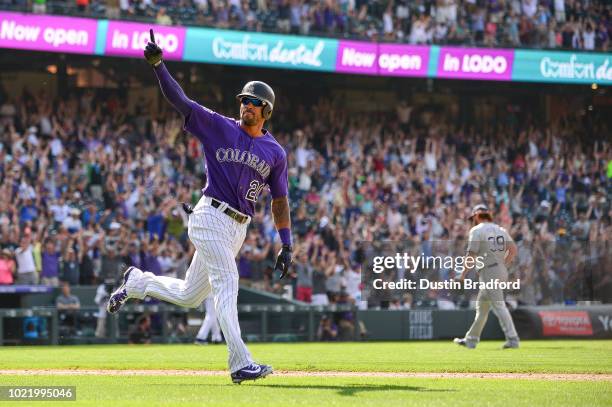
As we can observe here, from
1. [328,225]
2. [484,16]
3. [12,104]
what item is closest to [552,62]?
[484,16]

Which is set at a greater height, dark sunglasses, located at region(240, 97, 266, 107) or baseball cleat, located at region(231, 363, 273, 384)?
dark sunglasses, located at region(240, 97, 266, 107)

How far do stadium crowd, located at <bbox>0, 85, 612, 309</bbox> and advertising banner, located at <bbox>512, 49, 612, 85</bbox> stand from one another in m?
2.00

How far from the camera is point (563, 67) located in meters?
31.3

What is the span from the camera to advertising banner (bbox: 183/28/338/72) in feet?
85.7

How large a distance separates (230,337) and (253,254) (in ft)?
45.2

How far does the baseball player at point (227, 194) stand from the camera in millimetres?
8547

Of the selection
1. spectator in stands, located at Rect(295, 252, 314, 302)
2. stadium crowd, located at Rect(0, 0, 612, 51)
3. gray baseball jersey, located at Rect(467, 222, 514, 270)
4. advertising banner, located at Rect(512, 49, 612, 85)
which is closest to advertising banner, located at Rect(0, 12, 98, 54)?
stadium crowd, located at Rect(0, 0, 612, 51)

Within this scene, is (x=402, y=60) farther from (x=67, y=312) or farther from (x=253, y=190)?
(x=253, y=190)

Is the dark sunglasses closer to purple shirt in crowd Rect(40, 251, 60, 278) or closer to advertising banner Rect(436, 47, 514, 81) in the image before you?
purple shirt in crowd Rect(40, 251, 60, 278)

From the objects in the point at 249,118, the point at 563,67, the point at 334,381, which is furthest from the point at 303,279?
the point at 249,118

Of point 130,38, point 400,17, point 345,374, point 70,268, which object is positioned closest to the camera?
point 345,374

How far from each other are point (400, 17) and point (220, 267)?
73.4 ft

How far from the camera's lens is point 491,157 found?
30797 millimetres

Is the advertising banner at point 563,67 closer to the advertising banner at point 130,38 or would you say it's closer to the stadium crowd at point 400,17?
the stadium crowd at point 400,17
